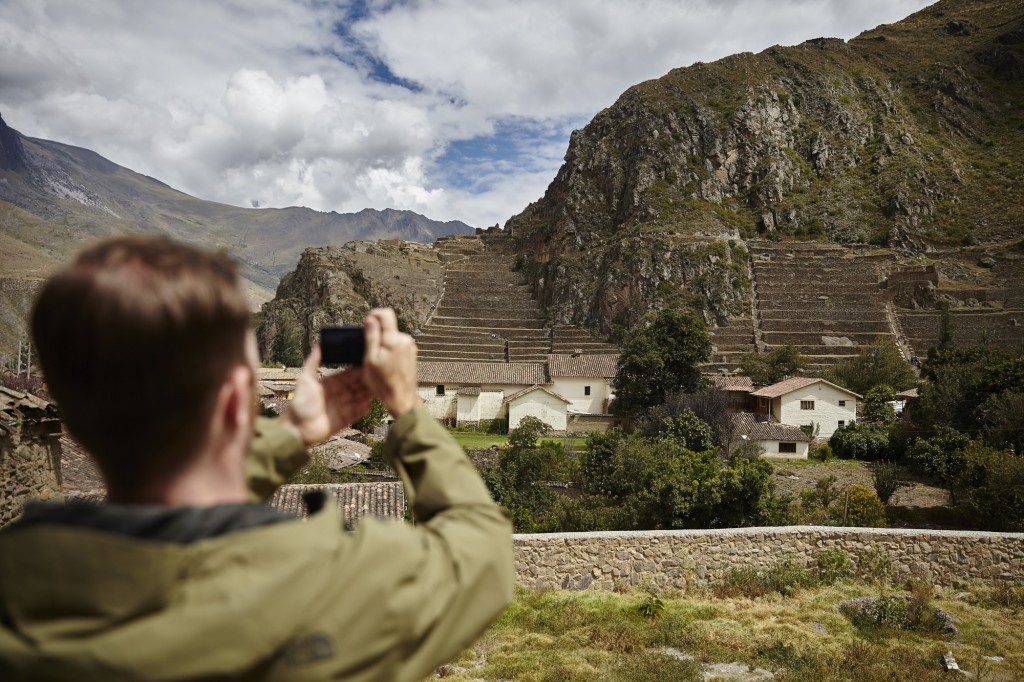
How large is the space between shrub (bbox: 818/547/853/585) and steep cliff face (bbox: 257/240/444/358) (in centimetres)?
4392

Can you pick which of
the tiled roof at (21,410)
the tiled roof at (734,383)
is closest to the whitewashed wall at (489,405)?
the tiled roof at (734,383)

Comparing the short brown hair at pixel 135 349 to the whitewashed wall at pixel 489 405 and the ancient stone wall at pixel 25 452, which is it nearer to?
the ancient stone wall at pixel 25 452

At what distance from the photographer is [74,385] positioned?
0.77 m

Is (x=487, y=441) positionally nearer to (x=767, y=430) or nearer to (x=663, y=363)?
(x=663, y=363)

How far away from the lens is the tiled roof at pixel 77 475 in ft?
33.3

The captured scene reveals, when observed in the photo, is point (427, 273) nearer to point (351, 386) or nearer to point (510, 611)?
point (510, 611)

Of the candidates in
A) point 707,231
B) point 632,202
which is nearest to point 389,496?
point 707,231

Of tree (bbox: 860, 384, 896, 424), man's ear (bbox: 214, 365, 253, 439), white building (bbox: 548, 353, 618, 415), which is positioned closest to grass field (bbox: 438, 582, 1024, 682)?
man's ear (bbox: 214, 365, 253, 439)

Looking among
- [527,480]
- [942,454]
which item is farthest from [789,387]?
[527,480]

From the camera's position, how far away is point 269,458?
3.84ft

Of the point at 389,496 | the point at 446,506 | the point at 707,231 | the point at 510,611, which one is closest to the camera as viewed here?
the point at 446,506

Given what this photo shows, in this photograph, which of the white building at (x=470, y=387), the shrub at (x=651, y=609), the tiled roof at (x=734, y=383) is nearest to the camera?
the shrub at (x=651, y=609)

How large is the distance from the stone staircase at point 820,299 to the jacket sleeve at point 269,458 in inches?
1661

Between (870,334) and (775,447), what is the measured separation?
2206cm
